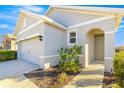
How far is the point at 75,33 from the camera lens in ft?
36.2

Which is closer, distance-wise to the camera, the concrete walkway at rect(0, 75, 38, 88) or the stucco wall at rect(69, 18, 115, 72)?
the concrete walkway at rect(0, 75, 38, 88)

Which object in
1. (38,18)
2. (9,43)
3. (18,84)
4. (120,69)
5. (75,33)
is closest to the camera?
(120,69)

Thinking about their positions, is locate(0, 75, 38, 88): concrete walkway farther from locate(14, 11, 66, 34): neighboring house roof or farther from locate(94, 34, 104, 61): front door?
locate(94, 34, 104, 61): front door

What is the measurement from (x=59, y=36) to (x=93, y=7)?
3684 mm

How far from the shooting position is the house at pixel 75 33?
8.57m

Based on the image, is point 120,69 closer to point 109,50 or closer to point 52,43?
point 109,50

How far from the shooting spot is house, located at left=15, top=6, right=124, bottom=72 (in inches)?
337

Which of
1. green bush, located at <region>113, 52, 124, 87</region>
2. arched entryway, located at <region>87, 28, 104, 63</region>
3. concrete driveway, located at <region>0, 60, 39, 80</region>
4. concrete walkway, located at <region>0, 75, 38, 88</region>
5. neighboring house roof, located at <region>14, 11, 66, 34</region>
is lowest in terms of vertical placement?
concrete walkway, located at <region>0, 75, 38, 88</region>

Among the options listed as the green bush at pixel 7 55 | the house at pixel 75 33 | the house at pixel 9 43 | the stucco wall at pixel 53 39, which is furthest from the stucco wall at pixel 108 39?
the house at pixel 9 43

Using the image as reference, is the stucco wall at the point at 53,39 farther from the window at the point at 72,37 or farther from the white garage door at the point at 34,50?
the white garage door at the point at 34,50

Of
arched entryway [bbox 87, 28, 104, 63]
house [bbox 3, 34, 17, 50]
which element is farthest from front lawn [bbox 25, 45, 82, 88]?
house [bbox 3, 34, 17, 50]

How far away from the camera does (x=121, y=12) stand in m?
7.53

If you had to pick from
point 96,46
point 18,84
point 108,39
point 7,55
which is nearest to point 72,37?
point 96,46
